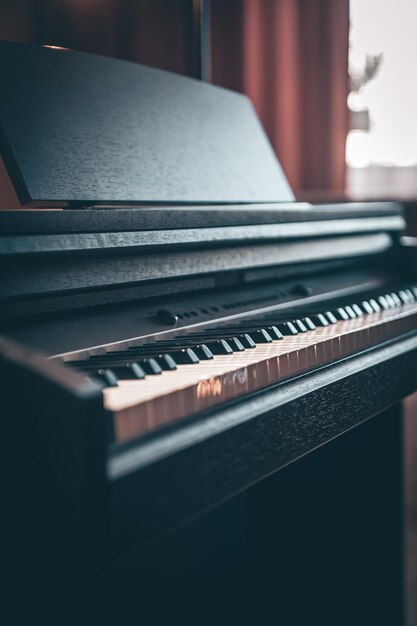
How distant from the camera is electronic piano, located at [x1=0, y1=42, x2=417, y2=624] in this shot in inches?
25.1

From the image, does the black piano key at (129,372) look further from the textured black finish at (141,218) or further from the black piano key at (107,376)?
the textured black finish at (141,218)

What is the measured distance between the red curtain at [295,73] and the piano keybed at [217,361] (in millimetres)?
2342

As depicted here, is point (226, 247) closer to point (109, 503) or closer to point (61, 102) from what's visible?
point (61, 102)

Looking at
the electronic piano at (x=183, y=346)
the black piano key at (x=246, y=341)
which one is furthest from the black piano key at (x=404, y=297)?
the black piano key at (x=246, y=341)

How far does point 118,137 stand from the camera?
1.17m

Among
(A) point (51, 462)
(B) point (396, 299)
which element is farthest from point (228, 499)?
(A) point (51, 462)

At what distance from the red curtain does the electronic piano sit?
1.91m

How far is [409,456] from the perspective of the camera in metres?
2.23

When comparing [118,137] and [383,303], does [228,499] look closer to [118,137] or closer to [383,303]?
[383,303]

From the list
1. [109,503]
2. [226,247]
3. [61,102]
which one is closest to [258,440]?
[109,503]

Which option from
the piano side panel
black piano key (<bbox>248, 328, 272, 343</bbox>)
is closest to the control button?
black piano key (<bbox>248, 328, 272, 343</bbox>)

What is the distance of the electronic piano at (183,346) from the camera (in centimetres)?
64

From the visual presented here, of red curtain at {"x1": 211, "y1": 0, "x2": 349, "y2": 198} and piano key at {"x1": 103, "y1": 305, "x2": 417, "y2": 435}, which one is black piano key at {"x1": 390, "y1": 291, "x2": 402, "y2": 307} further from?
red curtain at {"x1": 211, "y1": 0, "x2": 349, "y2": 198}

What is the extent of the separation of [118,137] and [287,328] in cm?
45
